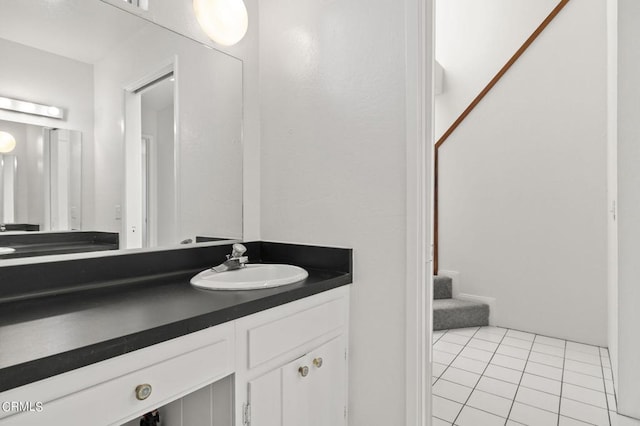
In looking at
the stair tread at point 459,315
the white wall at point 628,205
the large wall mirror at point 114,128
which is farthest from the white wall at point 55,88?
the stair tread at point 459,315

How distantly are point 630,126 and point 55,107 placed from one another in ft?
8.38

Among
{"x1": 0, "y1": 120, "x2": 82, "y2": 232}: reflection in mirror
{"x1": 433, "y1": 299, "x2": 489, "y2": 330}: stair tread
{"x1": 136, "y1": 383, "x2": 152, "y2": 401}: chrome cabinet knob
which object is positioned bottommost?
{"x1": 433, "y1": 299, "x2": 489, "y2": 330}: stair tread

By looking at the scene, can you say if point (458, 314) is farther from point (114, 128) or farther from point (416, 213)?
point (114, 128)

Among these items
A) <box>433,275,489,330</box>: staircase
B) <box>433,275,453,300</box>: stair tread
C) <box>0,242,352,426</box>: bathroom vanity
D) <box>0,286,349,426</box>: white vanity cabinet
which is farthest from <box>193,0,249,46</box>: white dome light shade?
<box>433,275,453,300</box>: stair tread

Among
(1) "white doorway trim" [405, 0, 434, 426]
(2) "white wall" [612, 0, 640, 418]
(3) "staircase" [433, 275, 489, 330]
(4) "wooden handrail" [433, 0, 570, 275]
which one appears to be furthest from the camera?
(3) "staircase" [433, 275, 489, 330]

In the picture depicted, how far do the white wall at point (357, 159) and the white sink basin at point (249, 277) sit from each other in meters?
0.20

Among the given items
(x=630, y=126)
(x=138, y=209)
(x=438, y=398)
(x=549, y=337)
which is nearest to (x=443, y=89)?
(x=630, y=126)

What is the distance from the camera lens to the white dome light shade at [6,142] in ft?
3.48

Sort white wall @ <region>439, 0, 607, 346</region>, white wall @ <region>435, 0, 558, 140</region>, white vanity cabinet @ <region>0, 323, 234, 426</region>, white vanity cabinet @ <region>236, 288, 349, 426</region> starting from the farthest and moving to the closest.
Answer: white wall @ <region>435, 0, 558, 140</region> < white wall @ <region>439, 0, 607, 346</region> < white vanity cabinet @ <region>236, 288, 349, 426</region> < white vanity cabinet @ <region>0, 323, 234, 426</region>

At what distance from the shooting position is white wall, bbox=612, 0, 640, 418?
173cm

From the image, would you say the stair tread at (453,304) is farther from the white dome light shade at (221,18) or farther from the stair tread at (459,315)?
the white dome light shade at (221,18)

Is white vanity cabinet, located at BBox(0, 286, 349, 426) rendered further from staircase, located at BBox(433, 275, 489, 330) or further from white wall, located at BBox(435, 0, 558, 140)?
white wall, located at BBox(435, 0, 558, 140)

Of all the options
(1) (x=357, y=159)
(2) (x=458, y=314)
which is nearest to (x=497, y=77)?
(2) (x=458, y=314)

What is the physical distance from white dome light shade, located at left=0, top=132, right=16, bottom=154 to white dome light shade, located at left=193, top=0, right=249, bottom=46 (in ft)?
2.64
